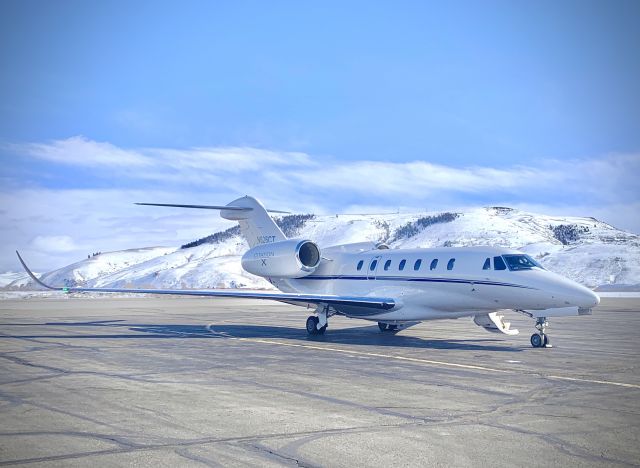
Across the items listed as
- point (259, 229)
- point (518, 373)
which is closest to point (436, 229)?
point (259, 229)

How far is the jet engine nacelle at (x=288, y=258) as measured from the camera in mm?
24594

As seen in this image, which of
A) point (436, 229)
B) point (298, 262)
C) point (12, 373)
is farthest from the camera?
point (436, 229)

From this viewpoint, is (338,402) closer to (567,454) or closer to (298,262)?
(567,454)

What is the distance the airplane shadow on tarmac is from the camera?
61.4ft

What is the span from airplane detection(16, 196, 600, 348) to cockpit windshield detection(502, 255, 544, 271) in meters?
0.03

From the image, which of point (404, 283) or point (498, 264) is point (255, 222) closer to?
point (404, 283)

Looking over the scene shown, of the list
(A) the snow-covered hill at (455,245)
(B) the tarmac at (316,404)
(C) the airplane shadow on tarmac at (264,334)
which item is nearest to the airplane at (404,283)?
(C) the airplane shadow on tarmac at (264,334)

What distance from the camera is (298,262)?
2456cm

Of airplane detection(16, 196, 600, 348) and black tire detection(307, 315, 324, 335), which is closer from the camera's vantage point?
airplane detection(16, 196, 600, 348)

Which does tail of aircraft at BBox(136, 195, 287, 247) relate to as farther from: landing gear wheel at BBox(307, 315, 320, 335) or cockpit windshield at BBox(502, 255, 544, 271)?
cockpit windshield at BBox(502, 255, 544, 271)

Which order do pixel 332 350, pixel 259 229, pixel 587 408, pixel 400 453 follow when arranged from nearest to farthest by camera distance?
pixel 400 453 → pixel 587 408 → pixel 332 350 → pixel 259 229

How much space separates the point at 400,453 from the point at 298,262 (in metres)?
18.0

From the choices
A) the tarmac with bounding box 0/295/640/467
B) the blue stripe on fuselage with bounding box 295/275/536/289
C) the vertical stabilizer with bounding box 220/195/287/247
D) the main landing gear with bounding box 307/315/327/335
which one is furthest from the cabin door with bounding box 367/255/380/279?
the vertical stabilizer with bounding box 220/195/287/247

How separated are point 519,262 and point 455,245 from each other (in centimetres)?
13819
